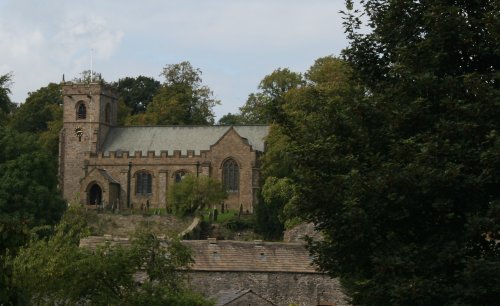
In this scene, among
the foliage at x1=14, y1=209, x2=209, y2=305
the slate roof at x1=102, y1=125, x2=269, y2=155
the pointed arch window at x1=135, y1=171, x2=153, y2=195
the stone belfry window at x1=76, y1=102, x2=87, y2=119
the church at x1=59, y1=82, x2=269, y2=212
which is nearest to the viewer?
the foliage at x1=14, y1=209, x2=209, y2=305

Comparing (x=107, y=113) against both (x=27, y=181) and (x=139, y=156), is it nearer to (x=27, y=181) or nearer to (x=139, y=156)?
(x=139, y=156)

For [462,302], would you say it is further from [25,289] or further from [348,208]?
[25,289]

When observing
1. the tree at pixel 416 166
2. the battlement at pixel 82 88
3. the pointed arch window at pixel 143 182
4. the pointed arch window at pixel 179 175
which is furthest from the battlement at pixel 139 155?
the tree at pixel 416 166

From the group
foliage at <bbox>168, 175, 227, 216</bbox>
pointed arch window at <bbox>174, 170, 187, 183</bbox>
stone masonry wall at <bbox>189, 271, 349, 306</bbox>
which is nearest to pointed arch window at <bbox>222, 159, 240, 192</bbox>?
pointed arch window at <bbox>174, 170, 187, 183</bbox>

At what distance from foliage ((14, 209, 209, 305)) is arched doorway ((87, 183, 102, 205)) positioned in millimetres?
57651

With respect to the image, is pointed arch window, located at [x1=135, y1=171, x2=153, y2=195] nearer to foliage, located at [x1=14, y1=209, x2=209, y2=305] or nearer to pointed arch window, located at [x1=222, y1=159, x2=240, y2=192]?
pointed arch window, located at [x1=222, y1=159, x2=240, y2=192]

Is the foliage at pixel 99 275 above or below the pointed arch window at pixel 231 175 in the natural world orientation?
below

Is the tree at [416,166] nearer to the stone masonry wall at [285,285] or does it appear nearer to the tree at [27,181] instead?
the stone masonry wall at [285,285]

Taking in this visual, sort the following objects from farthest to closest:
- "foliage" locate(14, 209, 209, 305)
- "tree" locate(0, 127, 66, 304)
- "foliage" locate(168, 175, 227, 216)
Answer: "foliage" locate(168, 175, 227, 216) → "tree" locate(0, 127, 66, 304) → "foliage" locate(14, 209, 209, 305)

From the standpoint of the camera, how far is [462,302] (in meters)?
21.9

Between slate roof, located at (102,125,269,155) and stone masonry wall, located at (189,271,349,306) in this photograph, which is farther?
slate roof, located at (102,125,269,155)

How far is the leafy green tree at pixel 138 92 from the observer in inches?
4887

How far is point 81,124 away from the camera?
313 feet

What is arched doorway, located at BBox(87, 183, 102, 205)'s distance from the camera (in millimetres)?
90375
